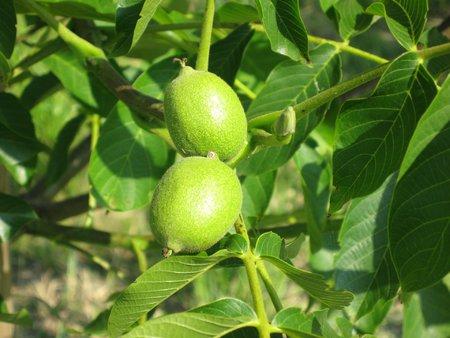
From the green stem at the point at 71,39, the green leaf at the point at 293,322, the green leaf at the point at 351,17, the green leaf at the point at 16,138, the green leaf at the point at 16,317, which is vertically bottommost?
the green leaf at the point at 16,317

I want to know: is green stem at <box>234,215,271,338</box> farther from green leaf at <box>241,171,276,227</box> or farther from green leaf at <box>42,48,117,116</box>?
green leaf at <box>42,48,117,116</box>

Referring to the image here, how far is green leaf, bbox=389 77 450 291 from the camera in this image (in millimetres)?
854

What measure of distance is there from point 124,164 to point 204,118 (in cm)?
45

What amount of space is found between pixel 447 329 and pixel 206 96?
0.96m

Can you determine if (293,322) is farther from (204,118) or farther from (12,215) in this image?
(12,215)

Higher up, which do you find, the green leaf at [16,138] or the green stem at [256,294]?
the green stem at [256,294]

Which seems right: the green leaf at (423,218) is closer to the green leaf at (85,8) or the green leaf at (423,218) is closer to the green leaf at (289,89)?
the green leaf at (289,89)

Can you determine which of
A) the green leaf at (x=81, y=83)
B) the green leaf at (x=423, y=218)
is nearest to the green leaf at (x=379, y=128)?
the green leaf at (x=423, y=218)

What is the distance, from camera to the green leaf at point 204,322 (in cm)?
81

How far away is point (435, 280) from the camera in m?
0.87

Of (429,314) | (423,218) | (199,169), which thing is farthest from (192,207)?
(429,314)

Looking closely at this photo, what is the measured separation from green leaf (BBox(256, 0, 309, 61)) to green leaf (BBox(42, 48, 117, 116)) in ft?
1.69

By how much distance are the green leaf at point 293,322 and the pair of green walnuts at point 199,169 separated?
151mm

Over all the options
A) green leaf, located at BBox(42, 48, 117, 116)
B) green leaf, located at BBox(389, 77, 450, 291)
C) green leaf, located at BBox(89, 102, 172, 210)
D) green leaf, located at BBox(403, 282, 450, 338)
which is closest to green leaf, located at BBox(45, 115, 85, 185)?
green leaf, located at BBox(42, 48, 117, 116)
